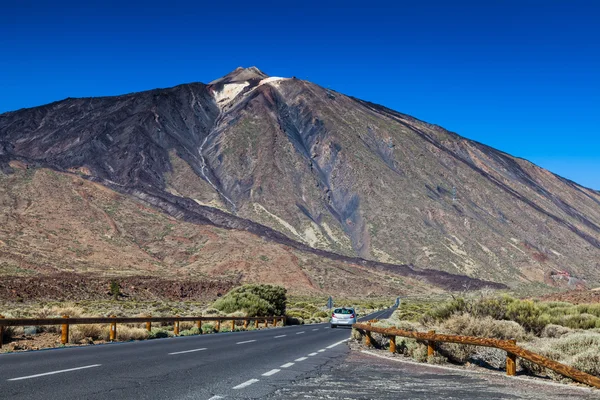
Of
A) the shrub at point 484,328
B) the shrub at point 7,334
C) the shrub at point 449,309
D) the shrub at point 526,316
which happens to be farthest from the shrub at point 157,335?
the shrub at point 526,316

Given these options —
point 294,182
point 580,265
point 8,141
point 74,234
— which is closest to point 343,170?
point 294,182

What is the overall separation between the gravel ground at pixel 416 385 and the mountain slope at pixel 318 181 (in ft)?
362

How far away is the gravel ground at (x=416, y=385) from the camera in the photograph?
9.77 m

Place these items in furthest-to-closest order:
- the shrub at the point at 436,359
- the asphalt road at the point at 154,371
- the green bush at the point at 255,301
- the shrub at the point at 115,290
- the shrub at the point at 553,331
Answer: the shrub at the point at 115,290
the green bush at the point at 255,301
the shrub at the point at 553,331
the shrub at the point at 436,359
the asphalt road at the point at 154,371

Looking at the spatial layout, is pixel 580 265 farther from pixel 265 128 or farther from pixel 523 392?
pixel 523 392

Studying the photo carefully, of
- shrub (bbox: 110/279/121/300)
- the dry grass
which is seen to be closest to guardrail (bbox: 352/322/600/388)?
the dry grass

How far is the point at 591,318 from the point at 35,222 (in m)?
89.2

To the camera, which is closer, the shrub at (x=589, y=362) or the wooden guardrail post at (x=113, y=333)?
the shrub at (x=589, y=362)

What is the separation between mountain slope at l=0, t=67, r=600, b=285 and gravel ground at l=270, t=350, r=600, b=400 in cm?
11023

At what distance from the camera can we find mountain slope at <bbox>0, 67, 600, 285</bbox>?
137 meters

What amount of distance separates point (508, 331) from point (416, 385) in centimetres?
823

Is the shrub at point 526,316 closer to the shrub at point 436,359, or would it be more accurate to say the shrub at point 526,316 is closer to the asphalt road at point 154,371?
the asphalt road at point 154,371

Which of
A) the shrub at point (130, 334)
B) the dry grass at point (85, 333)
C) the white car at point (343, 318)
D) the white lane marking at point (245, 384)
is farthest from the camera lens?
the white car at point (343, 318)

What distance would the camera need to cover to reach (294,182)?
156 m
